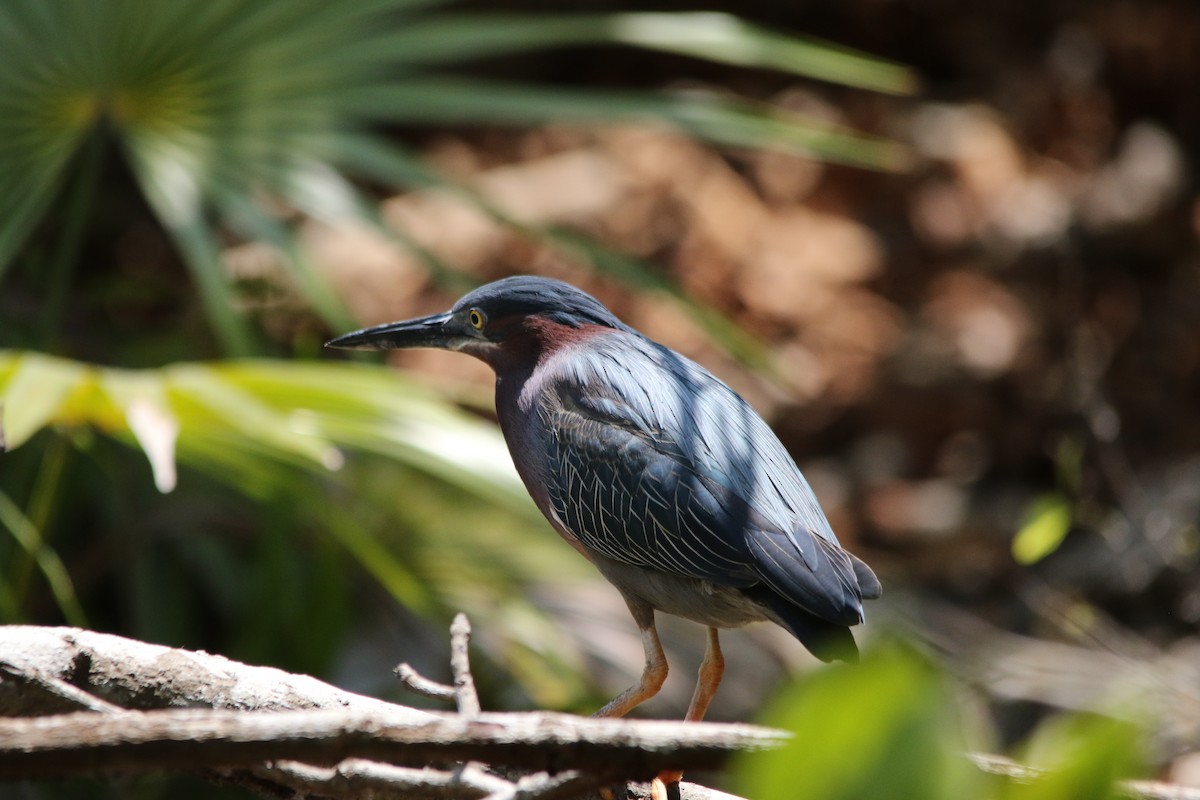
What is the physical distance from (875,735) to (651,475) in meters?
1.34

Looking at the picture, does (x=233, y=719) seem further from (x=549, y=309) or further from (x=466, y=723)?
(x=549, y=309)

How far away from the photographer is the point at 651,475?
2154 millimetres

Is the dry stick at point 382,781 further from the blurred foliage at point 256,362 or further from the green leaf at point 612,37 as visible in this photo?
the green leaf at point 612,37

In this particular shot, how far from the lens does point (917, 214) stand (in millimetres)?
5945

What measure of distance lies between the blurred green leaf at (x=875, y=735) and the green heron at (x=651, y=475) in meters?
1.05

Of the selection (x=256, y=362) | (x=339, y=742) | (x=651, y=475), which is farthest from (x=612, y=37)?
(x=339, y=742)

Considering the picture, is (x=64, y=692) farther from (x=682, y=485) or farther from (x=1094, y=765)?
(x=1094, y=765)

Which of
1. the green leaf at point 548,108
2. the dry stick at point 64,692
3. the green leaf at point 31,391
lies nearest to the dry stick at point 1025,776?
the dry stick at point 64,692

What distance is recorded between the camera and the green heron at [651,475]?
201 centimetres

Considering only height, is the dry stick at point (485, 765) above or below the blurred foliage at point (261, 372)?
below

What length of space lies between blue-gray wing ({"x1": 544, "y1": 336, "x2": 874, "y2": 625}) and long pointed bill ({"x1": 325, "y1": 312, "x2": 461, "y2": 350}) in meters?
0.30

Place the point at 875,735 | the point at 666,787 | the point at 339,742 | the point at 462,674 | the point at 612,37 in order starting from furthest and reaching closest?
the point at 612,37, the point at 666,787, the point at 462,674, the point at 339,742, the point at 875,735

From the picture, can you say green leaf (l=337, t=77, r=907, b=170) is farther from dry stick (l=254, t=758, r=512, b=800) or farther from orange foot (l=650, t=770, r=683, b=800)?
dry stick (l=254, t=758, r=512, b=800)

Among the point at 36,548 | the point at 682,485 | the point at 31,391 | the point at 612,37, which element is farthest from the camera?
the point at 612,37
